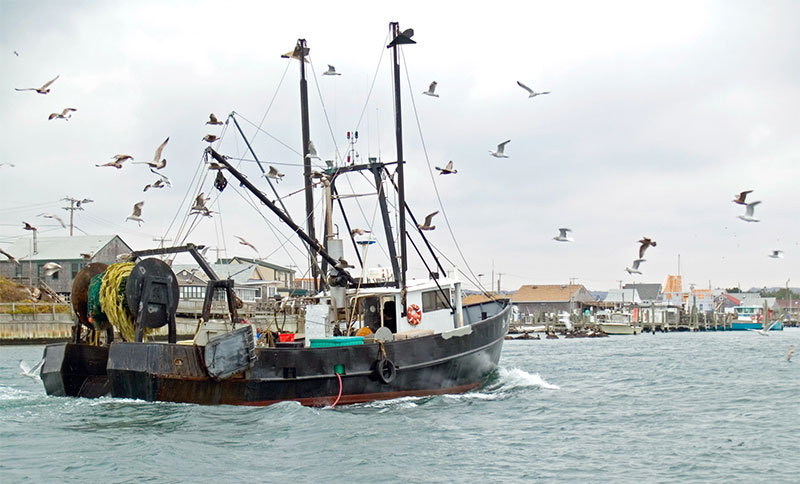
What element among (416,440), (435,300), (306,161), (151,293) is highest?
(306,161)

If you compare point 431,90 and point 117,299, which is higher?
point 431,90

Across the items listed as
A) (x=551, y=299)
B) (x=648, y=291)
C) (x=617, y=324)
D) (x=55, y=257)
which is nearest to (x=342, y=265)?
(x=55, y=257)

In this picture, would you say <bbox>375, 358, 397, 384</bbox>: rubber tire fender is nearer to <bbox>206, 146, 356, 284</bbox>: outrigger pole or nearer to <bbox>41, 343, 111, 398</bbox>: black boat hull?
<bbox>206, 146, 356, 284</bbox>: outrigger pole

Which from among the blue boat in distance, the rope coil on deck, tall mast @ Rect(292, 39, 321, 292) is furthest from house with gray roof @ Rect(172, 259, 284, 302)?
the blue boat in distance

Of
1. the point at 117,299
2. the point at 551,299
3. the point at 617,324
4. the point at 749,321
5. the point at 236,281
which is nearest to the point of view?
the point at 117,299

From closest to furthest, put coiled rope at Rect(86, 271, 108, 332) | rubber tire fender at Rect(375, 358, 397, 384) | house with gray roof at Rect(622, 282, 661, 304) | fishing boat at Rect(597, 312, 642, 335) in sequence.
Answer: coiled rope at Rect(86, 271, 108, 332)
rubber tire fender at Rect(375, 358, 397, 384)
fishing boat at Rect(597, 312, 642, 335)
house with gray roof at Rect(622, 282, 661, 304)

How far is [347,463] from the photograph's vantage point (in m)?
11.5

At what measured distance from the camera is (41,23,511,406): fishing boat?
14969 millimetres

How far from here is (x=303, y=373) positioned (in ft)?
52.4

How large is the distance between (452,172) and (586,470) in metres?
11.5

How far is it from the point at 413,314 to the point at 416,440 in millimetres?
6013

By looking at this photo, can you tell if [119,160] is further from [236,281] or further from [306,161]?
[236,281]

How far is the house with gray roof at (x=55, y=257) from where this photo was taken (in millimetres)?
58875

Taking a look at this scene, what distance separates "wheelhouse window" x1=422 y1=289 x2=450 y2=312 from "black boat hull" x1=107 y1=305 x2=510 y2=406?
1.07 metres
